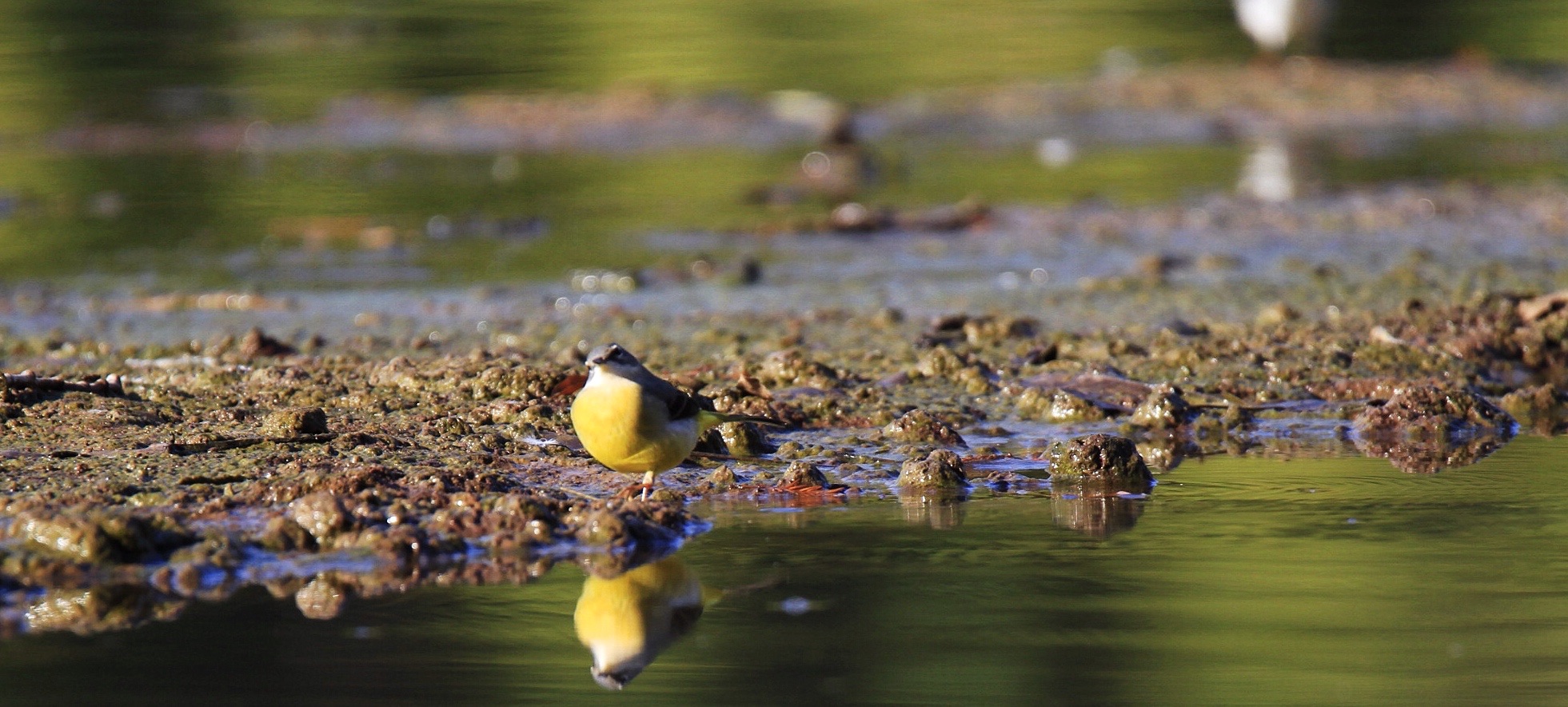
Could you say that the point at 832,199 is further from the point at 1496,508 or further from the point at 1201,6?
the point at 1201,6

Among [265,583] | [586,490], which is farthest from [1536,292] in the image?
[265,583]

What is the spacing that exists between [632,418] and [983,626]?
3.65 feet

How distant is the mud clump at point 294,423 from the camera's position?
512cm

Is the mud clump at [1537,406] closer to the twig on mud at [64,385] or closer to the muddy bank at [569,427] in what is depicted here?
the muddy bank at [569,427]

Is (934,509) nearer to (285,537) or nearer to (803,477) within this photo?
(803,477)

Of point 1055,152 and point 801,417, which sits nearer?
point 801,417

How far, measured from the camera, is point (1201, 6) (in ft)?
65.2

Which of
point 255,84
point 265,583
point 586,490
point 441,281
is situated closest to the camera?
point 265,583

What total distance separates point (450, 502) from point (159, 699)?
1168mm

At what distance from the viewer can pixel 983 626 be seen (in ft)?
12.6

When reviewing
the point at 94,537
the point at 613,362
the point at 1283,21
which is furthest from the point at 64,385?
the point at 1283,21

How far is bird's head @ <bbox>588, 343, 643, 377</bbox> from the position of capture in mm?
4734

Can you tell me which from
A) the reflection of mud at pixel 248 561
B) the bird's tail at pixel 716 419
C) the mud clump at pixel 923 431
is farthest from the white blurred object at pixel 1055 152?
the reflection of mud at pixel 248 561

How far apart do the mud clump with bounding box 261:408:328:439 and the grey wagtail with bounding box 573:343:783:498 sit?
81 cm
